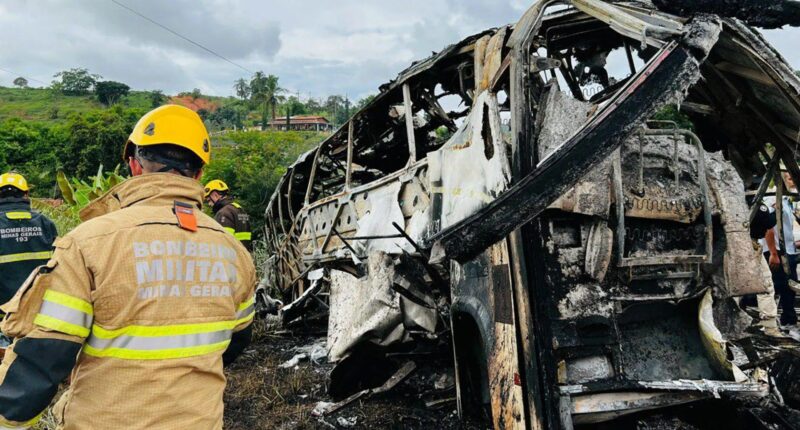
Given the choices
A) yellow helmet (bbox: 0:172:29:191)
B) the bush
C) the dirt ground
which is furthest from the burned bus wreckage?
the bush

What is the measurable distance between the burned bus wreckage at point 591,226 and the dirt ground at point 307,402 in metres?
0.53

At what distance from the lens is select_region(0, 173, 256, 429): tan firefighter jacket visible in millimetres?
1279

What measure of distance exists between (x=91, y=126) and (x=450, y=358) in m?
35.0

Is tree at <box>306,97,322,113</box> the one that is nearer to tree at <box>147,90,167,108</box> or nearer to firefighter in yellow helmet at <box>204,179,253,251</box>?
tree at <box>147,90,167,108</box>

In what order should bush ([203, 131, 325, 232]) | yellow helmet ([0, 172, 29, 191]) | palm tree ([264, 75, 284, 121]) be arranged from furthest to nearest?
palm tree ([264, 75, 284, 121]) → bush ([203, 131, 325, 232]) → yellow helmet ([0, 172, 29, 191])

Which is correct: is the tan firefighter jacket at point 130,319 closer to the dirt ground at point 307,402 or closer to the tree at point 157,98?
the dirt ground at point 307,402

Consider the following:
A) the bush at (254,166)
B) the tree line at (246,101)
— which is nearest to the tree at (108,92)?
the tree line at (246,101)

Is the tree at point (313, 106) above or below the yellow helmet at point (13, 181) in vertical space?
above

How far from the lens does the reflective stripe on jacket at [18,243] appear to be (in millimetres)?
4020

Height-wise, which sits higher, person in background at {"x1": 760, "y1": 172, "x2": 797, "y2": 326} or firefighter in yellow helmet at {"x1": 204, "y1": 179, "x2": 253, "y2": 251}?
firefighter in yellow helmet at {"x1": 204, "y1": 179, "x2": 253, "y2": 251}

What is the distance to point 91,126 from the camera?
32.3m

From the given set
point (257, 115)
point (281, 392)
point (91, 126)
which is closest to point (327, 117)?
point (257, 115)

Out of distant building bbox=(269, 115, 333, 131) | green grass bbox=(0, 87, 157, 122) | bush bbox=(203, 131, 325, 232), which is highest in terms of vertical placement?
green grass bbox=(0, 87, 157, 122)

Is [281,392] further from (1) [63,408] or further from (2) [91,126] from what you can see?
(2) [91,126]
